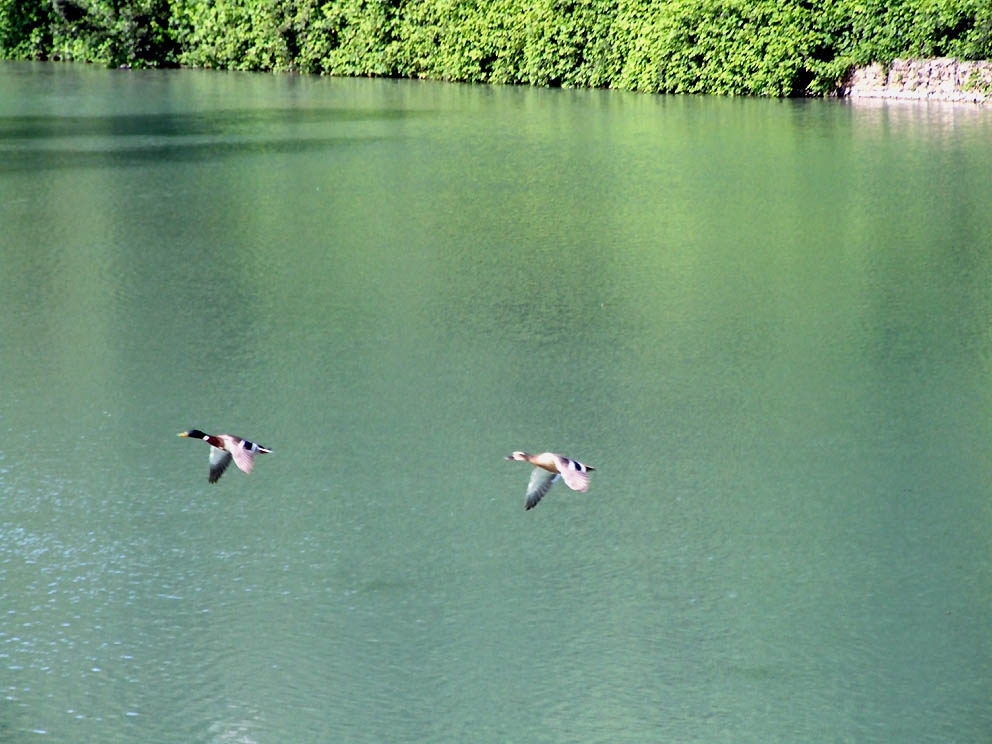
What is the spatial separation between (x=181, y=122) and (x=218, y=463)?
9881mm

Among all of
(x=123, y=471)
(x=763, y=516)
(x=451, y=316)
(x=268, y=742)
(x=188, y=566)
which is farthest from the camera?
(x=451, y=316)

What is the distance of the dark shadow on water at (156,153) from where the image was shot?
9367mm

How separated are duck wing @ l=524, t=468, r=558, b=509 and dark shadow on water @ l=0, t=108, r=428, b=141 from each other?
361 inches

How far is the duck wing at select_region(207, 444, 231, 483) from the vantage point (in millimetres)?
2918

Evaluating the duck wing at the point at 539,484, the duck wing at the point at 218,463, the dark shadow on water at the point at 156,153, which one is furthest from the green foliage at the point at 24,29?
the duck wing at the point at 539,484

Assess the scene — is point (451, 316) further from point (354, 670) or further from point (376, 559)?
point (354, 670)

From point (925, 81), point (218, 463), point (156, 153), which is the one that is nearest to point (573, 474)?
point (218, 463)

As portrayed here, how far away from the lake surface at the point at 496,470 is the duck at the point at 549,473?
0.31 m

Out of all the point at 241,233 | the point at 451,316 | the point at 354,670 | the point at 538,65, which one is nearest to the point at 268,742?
the point at 354,670

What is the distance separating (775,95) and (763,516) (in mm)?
12751

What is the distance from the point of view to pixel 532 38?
17.4 meters

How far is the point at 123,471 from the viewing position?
11.9 feet

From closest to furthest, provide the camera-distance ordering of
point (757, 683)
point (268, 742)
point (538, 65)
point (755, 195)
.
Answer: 1. point (268, 742)
2. point (757, 683)
3. point (755, 195)
4. point (538, 65)

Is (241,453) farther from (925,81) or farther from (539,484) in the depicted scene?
(925,81)
